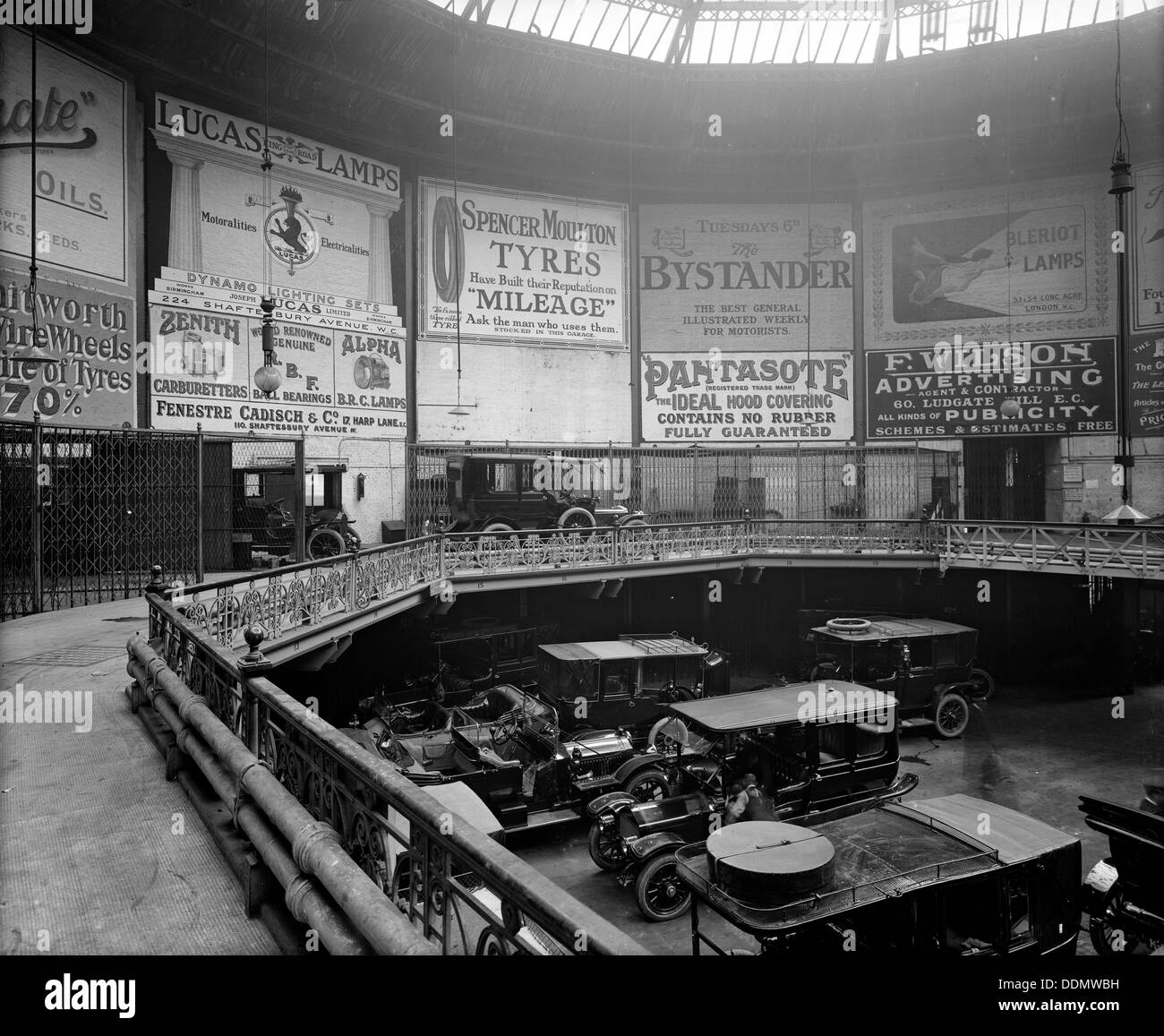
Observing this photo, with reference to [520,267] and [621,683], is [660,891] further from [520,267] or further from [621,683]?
[520,267]

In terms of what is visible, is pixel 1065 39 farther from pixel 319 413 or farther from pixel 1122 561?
pixel 319 413

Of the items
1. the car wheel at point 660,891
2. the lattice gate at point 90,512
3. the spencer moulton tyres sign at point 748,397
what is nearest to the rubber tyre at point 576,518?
the spencer moulton tyres sign at point 748,397

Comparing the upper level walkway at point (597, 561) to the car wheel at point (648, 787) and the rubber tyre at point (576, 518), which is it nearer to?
the rubber tyre at point (576, 518)

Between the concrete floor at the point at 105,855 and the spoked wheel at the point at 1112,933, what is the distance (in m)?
8.37

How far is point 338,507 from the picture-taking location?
66.2ft

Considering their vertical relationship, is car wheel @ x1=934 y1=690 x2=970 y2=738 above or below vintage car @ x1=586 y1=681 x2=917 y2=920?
below

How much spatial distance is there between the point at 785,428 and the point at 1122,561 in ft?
37.5

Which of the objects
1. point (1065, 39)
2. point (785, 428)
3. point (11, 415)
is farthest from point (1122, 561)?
point (11, 415)

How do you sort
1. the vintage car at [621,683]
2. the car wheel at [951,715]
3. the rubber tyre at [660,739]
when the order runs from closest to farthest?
the rubber tyre at [660,739] < the vintage car at [621,683] < the car wheel at [951,715]

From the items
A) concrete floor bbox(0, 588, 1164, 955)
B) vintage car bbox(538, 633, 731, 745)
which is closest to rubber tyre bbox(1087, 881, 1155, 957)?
concrete floor bbox(0, 588, 1164, 955)

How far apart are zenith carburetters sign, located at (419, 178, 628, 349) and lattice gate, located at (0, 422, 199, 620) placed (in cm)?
1081

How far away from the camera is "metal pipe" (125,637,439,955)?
113 inches

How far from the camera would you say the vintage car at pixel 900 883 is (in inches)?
242

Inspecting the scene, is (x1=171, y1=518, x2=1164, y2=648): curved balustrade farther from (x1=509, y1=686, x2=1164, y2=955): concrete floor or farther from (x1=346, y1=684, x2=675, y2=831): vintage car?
(x1=509, y1=686, x2=1164, y2=955): concrete floor
